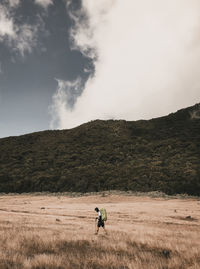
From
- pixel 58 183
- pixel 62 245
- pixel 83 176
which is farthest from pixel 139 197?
pixel 62 245

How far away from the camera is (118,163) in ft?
222

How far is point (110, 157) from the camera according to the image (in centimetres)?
7231

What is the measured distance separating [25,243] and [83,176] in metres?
Answer: 50.6

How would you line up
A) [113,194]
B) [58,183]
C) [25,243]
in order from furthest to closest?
[58,183] < [113,194] < [25,243]

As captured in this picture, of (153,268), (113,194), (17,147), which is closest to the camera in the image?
(153,268)

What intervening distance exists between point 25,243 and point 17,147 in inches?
3395

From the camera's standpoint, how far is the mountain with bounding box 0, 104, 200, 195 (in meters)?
53.2

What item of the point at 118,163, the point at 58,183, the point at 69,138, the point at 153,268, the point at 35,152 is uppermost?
the point at 69,138

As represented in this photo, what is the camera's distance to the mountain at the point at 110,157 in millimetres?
53188

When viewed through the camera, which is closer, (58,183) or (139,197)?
(139,197)

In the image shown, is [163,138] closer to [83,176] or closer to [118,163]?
[118,163]

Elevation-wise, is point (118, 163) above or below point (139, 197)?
above

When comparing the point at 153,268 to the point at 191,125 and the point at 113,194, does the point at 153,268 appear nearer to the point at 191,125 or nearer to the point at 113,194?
the point at 113,194

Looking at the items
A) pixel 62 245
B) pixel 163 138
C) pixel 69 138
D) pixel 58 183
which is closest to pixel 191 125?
pixel 163 138
